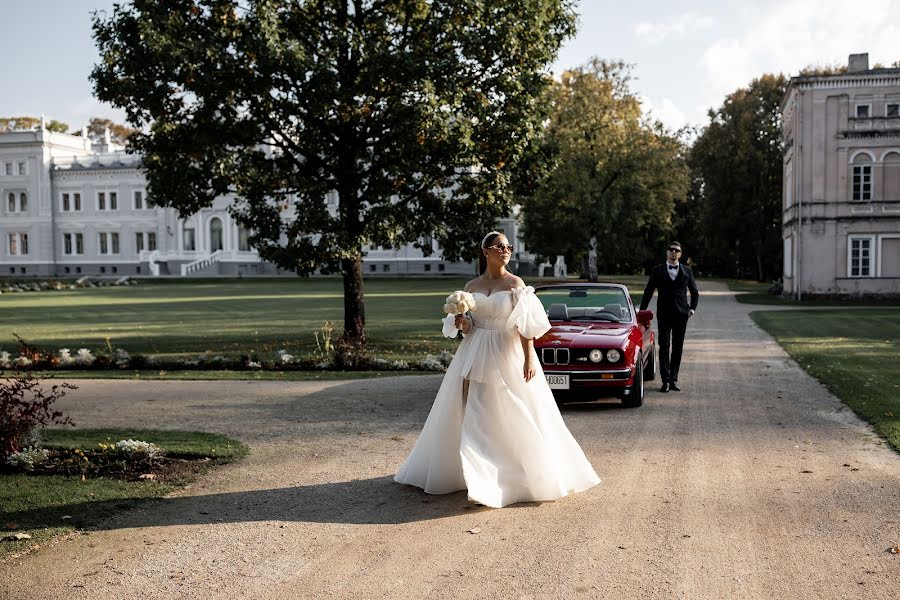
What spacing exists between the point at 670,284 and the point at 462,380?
6454 millimetres

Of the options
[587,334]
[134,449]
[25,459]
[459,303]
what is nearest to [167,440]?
[134,449]

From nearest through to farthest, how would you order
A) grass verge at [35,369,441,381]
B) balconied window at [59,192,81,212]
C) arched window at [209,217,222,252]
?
1. grass verge at [35,369,441,381]
2. arched window at [209,217,222,252]
3. balconied window at [59,192,81,212]

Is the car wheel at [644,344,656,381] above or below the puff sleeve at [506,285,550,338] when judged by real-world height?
below

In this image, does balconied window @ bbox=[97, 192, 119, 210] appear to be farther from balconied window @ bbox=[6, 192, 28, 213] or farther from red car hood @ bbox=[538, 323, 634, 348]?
red car hood @ bbox=[538, 323, 634, 348]

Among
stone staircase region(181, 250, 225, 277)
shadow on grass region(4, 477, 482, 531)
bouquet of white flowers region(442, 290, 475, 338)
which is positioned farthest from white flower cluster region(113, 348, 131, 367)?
stone staircase region(181, 250, 225, 277)

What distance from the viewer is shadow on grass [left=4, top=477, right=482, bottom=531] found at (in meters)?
6.21

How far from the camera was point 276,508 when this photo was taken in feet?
21.5

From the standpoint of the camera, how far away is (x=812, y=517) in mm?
6160

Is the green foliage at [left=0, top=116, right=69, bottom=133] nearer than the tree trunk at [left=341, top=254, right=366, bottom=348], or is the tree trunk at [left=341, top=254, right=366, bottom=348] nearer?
the tree trunk at [left=341, top=254, right=366, bottom=348]

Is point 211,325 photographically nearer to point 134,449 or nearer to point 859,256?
point 134,449

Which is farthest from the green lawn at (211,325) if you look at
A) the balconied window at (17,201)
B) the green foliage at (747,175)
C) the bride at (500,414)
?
the balconied window at (17,201)

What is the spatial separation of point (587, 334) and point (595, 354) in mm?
473

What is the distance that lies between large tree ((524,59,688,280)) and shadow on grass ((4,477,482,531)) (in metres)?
44.8

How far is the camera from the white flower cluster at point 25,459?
774 cm
